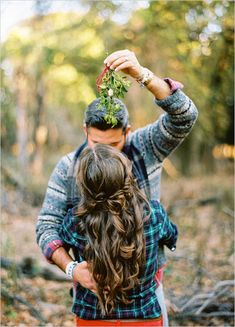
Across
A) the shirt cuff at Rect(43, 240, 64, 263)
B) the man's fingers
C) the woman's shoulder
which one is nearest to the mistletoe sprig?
the man's fingers

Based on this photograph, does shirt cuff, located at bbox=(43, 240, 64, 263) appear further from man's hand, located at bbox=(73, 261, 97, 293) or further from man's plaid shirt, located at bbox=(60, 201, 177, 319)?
man's hand, located at bbox=(73, 261, 97, 293)

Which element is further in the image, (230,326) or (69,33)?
(69,33)

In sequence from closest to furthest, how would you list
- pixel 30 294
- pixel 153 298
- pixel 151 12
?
pixel 153 298
pixel 30 294
pixel 151 12

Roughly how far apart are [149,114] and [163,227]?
21.0 ft

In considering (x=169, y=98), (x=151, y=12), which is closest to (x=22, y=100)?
(x=151, y=12)

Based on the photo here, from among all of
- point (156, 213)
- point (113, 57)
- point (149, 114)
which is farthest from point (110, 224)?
point (149, 114)

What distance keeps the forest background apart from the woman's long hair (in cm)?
62

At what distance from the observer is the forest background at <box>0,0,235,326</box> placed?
412 centimetres

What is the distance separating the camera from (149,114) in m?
8.47

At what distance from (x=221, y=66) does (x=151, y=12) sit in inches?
78.3

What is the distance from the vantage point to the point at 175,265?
226 inches

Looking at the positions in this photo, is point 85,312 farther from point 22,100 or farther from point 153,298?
point 22,100

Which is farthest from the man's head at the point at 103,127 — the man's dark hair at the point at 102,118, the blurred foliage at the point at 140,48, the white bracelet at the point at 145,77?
the blurred foliage at the point at 140,48

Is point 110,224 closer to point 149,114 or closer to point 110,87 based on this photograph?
point 110,87
